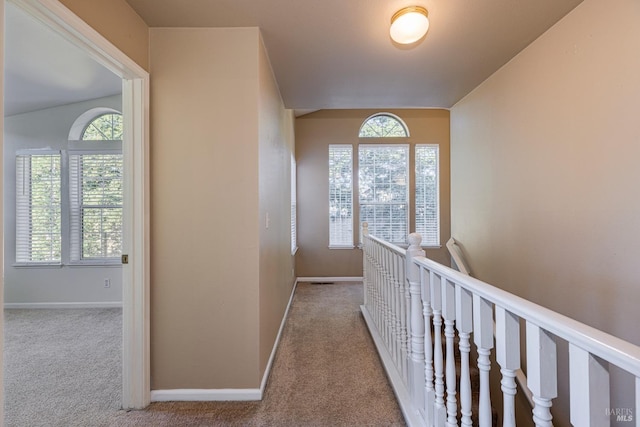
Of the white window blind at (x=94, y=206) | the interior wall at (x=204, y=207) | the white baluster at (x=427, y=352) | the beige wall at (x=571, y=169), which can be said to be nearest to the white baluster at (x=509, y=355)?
the white baluster at (x=427, y=352)

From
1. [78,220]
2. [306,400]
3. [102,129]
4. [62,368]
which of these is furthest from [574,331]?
[102,129]

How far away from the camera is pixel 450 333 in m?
1.23

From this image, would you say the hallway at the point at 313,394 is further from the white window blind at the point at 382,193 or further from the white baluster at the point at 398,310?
the white window blind at the point at 382,193

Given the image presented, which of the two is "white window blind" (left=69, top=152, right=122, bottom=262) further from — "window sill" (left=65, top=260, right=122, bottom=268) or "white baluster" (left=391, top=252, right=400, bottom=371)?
"white baluster" (left=391, top=252, right=400, bottom=371)

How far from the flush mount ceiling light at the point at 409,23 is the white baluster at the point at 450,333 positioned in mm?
1453

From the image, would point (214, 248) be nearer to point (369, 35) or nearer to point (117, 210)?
point (369, 35)

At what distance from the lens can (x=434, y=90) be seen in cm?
295

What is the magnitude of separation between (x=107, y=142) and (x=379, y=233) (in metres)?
4.18

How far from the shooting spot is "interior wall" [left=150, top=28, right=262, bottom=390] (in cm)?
185

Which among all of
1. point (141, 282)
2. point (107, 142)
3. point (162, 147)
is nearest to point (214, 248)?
point (141, 282)

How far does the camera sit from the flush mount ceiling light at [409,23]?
5.47ft

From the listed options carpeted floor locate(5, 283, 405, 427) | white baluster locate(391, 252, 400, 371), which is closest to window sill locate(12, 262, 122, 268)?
carpeted floor locate(5, 283, 405, 427)

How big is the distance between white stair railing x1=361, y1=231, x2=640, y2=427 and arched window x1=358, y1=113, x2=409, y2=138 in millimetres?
3257

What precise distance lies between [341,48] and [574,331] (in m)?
2.14
